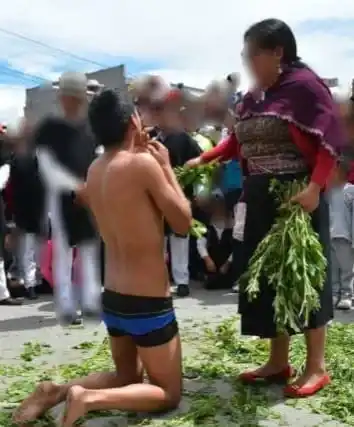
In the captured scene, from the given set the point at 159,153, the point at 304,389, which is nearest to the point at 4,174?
the point at 159,153

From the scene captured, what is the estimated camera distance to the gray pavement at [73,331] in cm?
391

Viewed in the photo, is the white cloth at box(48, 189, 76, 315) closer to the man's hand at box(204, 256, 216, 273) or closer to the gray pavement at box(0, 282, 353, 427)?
the gray pavement at box(0, 282, 353, 427)

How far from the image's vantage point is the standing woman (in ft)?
13.0

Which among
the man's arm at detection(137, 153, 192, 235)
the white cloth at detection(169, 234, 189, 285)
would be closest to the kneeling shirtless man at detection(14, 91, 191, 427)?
the man's arm at detection(137, 153, 192, 235)

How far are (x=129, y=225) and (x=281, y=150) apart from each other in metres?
0.97

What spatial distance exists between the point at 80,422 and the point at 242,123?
5.94 feet

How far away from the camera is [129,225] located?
12.3 ft

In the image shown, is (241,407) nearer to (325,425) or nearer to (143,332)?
(325,425)

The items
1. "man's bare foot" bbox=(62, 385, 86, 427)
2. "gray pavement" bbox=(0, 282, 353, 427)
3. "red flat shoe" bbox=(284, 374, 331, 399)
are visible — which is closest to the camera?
"man's bare foot" bbox=(62, 385, 86, 427)

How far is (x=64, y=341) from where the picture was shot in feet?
19.4

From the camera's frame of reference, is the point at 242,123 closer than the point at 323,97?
No

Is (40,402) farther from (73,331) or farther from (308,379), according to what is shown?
(73,331)

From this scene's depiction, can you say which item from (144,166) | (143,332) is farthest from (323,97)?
(143,332)

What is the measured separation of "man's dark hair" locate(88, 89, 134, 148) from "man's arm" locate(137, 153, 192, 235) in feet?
0.61
